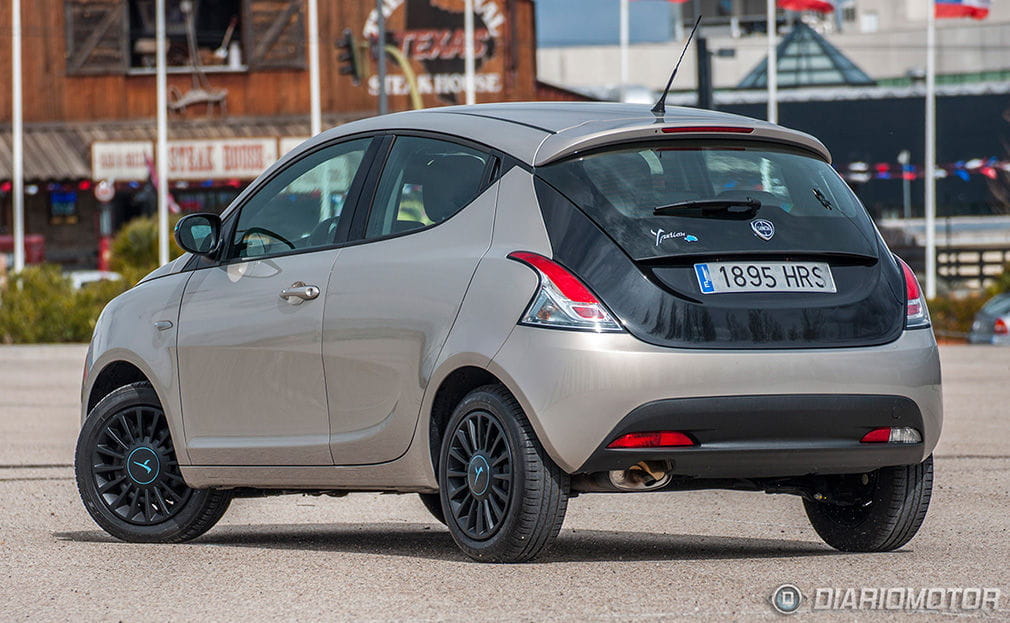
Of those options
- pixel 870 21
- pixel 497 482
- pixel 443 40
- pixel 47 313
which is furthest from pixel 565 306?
pixel 870 21

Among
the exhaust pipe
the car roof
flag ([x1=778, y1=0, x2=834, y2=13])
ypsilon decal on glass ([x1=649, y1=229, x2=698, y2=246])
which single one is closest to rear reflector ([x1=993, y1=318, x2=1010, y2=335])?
flag ([x1=778, y1=0, x2=834, y2=13])

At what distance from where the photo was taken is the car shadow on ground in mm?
6793

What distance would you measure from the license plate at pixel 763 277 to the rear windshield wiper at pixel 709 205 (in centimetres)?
21

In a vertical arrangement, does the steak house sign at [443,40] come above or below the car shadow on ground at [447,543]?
above

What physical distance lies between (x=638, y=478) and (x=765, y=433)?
18.8 inches

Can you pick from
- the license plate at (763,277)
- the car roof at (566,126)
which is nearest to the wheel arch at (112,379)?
Result: the car roof at (566,126)

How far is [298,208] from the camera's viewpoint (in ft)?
24.0

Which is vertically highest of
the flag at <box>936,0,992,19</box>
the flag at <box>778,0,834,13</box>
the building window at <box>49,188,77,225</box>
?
the flag at <box>778,0,834,13</box>

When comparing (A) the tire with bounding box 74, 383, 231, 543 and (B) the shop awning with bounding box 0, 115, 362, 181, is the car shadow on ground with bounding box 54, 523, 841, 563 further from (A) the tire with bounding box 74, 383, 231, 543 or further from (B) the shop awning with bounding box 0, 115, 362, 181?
(B) the shop awning with bounding box 0, 115, 362, 181

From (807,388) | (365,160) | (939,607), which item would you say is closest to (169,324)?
(365,160)

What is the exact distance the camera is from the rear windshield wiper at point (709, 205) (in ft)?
20.0

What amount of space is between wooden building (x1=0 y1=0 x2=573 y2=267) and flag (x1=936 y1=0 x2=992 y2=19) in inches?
410

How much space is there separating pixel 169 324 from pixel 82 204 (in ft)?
146

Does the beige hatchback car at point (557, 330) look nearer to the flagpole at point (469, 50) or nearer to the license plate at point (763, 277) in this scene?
the license plate at point (763, 277)
